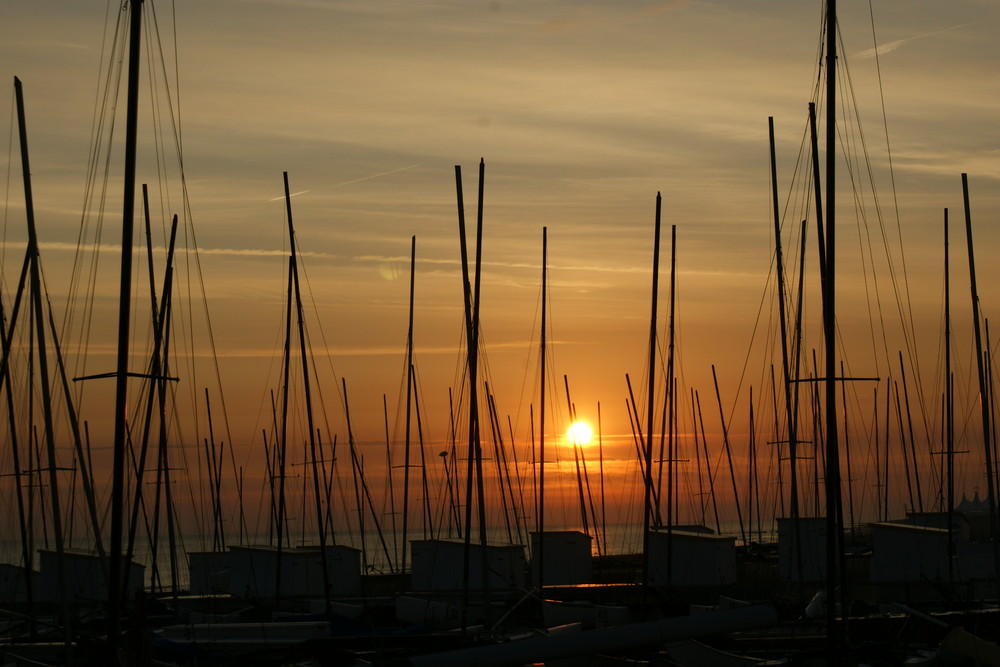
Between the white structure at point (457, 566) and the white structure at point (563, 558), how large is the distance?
4.19 feet

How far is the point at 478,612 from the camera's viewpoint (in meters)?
34.2

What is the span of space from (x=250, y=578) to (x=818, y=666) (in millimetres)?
22062

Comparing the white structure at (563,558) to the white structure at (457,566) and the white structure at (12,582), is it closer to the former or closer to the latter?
the white structure at (457,566)

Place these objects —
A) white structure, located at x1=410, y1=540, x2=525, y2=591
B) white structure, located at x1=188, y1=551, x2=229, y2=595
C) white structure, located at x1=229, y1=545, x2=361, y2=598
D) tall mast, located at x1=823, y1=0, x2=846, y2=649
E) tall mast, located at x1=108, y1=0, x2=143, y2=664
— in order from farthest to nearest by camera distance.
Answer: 1. white structure, located at x1=188, y1=551, x2=229, y2=595
2. white structure, located at x1=229, y1=545, x2=361, y2=598
3. white structure, located at x1=410, y1=540, x2=525, y2=591
4. tall mast, located at x1=823, y1=0, x2=846, y2=649
5. tall mast, located at x1=108, y1=0, x2=143, y2=664

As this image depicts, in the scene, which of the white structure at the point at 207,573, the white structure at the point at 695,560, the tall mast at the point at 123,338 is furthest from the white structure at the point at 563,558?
the tall mast at the point at 123,338

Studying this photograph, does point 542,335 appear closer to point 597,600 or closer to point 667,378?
point 667,378

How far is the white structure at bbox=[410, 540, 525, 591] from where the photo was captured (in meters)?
38.7

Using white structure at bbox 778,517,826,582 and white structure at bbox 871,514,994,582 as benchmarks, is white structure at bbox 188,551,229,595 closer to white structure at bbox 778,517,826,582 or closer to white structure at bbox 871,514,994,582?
white structure at bbox 778,517,826,582

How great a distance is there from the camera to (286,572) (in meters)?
40.2

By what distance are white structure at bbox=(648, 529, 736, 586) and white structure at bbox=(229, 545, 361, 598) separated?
34.2ft

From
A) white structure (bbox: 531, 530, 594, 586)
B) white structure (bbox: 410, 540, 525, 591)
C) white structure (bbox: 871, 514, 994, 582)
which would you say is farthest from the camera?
white structure (bbox: 531, 530, 594, 586)

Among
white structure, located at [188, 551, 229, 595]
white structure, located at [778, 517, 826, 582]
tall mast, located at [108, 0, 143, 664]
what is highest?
tall mast, located at [108, 0, 143, 664]

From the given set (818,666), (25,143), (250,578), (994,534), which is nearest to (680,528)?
(994,534)

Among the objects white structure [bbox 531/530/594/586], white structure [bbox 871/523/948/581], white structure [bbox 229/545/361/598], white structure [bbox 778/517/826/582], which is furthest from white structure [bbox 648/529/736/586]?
white structure [bbox 229/545/361/598]
